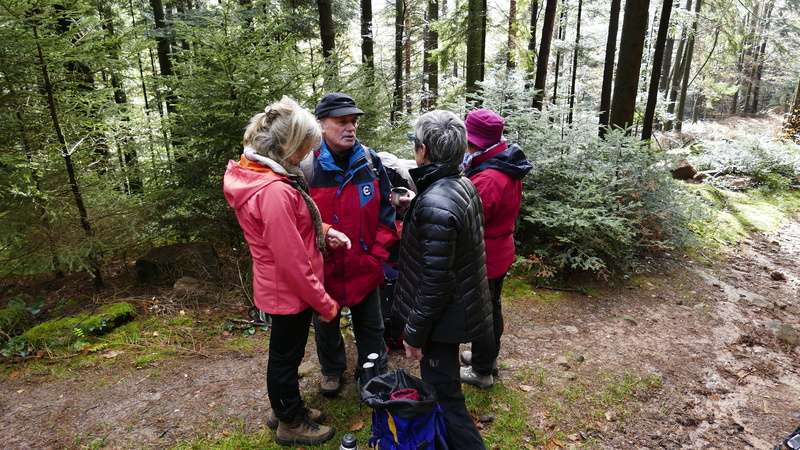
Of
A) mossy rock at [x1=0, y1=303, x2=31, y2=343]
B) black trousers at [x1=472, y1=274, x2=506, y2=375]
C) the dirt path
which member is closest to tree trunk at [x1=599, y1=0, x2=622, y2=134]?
the dirt path

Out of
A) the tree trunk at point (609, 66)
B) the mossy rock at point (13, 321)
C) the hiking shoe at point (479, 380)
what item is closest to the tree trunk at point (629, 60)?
the tree trunk at point (609, 66)

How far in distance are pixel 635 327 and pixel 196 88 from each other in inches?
240

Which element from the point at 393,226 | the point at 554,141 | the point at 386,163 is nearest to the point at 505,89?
the point at 554,141

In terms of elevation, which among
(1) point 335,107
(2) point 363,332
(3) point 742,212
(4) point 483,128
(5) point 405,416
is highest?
(1) point 335,107

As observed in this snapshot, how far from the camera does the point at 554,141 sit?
21.1 feet

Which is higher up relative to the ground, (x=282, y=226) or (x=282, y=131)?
(x=282, y=131)

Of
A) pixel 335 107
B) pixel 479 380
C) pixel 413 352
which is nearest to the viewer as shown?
pixel 413 352

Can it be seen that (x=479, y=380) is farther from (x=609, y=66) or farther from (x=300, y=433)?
(x=609, y=66)

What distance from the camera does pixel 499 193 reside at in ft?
10.3

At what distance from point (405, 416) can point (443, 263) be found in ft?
2.83

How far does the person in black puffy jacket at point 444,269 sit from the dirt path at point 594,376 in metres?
1.21

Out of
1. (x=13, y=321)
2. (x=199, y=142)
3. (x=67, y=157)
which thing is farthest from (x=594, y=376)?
(x=67, y=157)

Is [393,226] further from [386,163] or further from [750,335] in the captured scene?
[750,335]

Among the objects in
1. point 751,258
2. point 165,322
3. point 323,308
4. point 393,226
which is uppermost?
point 393,226
